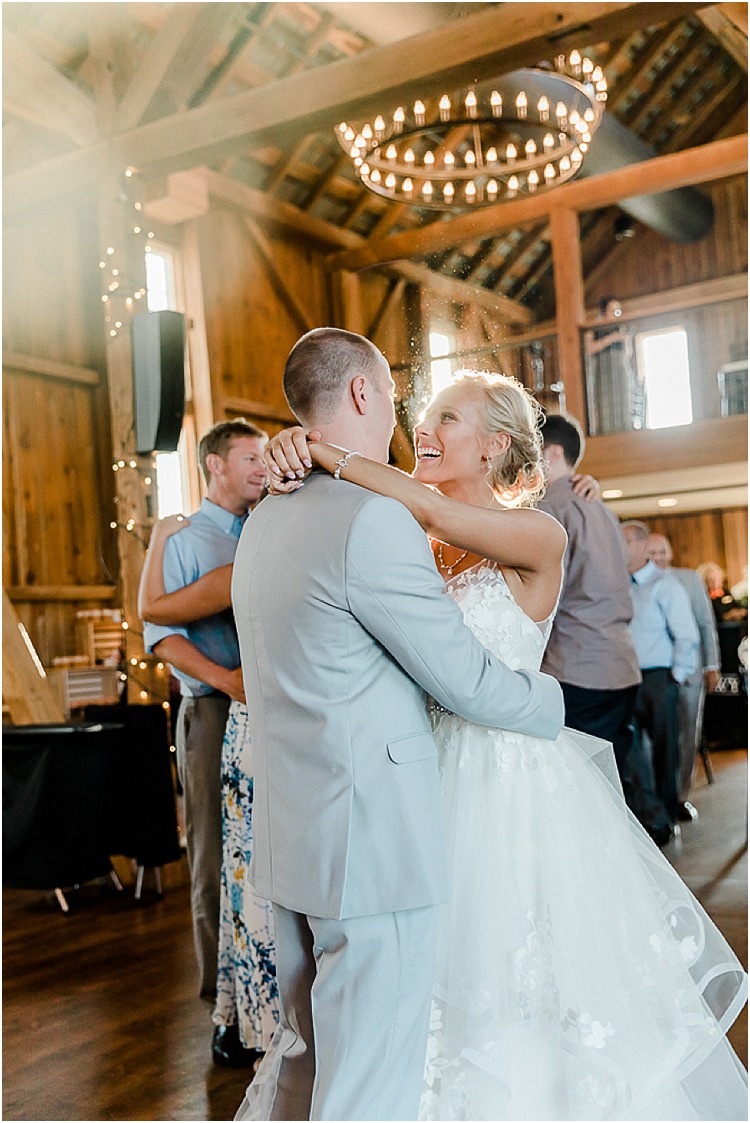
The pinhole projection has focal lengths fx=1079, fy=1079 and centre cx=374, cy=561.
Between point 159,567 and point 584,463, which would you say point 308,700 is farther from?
point 584,463

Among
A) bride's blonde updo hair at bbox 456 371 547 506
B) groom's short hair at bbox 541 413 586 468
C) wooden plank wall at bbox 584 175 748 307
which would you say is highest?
wooden plank wall at bbox 584 175 748 307

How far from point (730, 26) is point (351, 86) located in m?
5.03

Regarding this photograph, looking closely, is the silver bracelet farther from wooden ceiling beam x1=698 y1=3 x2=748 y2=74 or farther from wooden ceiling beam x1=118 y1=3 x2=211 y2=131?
wooden ceiling beam x1=118 y1=3 x2=211 y2=131

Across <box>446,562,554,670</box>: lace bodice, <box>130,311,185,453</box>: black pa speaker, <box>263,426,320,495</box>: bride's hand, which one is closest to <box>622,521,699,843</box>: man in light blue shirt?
<box>130,311,185,453</box>: black pa speaker

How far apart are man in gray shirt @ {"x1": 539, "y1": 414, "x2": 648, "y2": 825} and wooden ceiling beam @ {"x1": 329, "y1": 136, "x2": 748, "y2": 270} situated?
5.78 m

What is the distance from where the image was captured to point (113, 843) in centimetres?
514

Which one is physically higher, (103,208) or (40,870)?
(103,208)

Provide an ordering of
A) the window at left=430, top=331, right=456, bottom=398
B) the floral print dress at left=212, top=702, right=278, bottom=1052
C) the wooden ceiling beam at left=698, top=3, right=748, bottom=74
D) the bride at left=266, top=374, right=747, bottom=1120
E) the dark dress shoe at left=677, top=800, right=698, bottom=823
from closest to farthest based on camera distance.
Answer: the bride at left=266, top=374, right=747, bottom=1120
the window at left=430, top=331, right=456, bottom=398
the floral print dress at left=212, top=702, right=278, bottom=1052
the wooden ceiling beam at left=698, top=3, right=748, bottom=74
the dark dress shoe at left=677, top=800, right=698, bottom=823

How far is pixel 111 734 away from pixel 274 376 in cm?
648

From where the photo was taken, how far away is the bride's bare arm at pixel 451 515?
67.9 inches

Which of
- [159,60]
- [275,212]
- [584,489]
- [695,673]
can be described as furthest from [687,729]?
[275,212]

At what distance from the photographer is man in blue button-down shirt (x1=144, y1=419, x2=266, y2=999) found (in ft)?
10.2

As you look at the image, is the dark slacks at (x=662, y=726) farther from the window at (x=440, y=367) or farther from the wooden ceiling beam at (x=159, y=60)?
the wooden ceiling beam at (x=159, y=60)

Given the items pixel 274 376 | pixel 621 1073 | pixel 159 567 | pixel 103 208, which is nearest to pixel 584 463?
pixel 274 376
